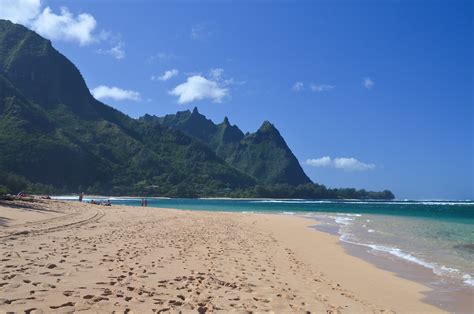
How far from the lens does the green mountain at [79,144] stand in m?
105

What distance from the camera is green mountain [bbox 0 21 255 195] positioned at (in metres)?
105

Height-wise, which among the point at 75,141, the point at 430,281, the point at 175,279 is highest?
the point at 75,141

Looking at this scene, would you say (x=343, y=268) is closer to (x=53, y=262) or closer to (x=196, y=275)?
(x=196, y=275)

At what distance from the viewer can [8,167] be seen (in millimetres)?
92188

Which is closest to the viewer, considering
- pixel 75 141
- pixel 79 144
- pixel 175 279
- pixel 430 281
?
pixel 175 279

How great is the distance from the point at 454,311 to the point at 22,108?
124234 mm

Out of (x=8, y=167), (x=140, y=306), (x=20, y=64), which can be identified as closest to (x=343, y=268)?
(x=140, y=306)

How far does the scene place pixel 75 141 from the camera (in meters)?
126

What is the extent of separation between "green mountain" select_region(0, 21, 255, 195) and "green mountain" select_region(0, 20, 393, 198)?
29 centimetres

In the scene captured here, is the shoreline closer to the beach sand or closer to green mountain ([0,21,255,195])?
the beach sand

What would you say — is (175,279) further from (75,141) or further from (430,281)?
(75,141)

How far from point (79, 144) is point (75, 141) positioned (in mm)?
1780

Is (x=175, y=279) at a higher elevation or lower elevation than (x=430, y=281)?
higher

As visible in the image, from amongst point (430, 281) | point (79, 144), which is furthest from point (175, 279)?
point (79, 144)
